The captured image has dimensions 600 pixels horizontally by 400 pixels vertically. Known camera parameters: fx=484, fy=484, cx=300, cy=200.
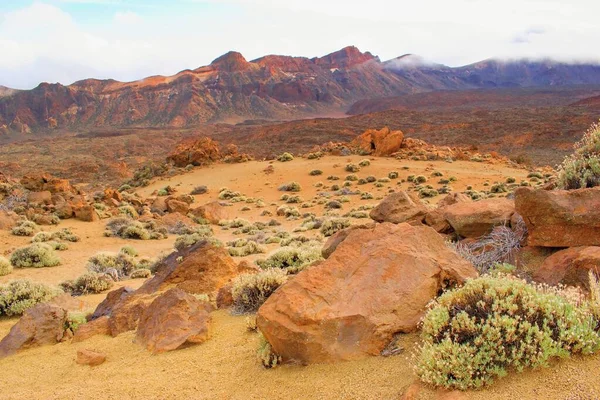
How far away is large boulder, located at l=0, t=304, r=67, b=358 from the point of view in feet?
21.8

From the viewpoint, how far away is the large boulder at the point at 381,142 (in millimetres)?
34531

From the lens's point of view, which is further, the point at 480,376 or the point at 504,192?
the point at 504,192

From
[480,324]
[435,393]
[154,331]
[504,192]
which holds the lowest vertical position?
[504,192]

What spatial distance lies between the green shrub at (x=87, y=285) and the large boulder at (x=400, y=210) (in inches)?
234

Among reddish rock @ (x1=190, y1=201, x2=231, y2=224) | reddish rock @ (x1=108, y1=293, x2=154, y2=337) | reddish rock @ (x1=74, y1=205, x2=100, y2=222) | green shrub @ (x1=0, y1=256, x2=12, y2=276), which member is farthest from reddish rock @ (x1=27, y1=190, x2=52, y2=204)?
reddish rock @ (x1=108, y1=293, x2=154, y2=337)

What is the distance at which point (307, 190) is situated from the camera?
28.0m

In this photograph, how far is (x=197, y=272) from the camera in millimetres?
8336

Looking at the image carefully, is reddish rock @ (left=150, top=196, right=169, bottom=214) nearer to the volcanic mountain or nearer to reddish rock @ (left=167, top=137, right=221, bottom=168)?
reddish rock @ (left=167, top=137, right=221, bottom=168)

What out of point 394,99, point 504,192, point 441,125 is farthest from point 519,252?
point 394,99

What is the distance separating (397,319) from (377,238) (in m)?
1.17

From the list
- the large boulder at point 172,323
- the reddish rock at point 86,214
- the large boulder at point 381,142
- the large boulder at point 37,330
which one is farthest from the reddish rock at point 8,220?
the large boulder at point 381,142

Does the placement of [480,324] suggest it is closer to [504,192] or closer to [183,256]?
[183,256]

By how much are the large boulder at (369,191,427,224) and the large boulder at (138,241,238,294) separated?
2911 millimetres

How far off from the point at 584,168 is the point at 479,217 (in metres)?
1.47
